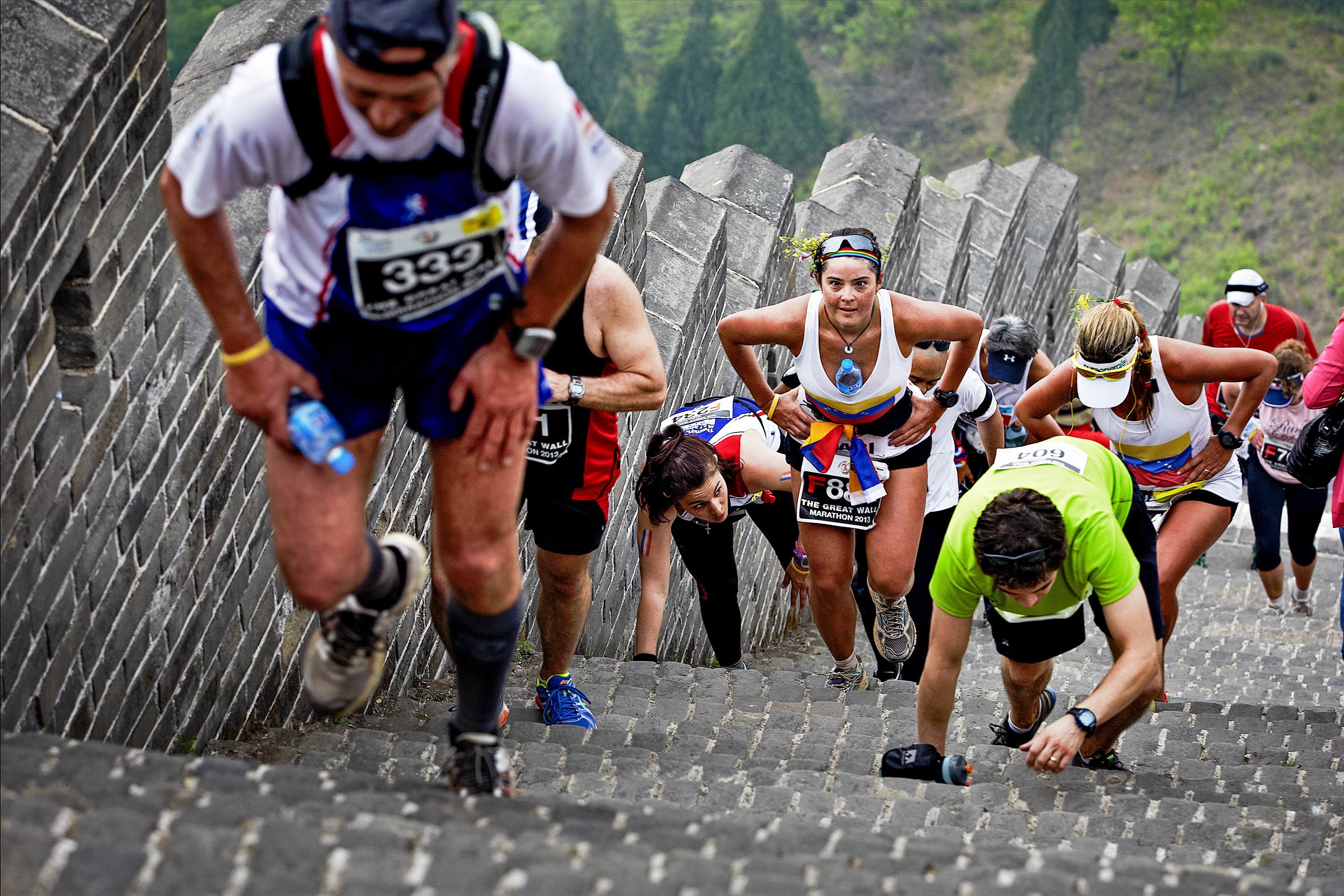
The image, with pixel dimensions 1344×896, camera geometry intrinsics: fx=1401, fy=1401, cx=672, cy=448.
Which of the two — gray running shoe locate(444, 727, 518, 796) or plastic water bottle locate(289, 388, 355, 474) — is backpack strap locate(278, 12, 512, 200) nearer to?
plastic water bottle locate(289, 388, 355, 474)

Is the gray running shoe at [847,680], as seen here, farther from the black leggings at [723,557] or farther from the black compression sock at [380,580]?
the black compression sock at [380,580]

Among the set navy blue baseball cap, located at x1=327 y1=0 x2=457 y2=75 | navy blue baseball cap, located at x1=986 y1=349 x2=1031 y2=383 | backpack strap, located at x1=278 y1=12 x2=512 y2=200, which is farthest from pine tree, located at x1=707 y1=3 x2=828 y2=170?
navy blue baseball cap, located at x1=327 y1=0 x2=457 y2=75

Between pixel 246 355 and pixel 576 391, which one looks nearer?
pixel 246 355

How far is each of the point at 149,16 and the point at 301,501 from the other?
4.55 ft

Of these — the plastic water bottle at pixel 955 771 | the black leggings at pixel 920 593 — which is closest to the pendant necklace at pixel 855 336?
the black leggings at pixel 920 593

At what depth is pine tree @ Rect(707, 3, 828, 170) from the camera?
5006 cm

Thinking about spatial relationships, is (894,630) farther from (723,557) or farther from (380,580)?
(380,580)

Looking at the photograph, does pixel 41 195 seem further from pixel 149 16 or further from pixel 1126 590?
pixel 1126 590

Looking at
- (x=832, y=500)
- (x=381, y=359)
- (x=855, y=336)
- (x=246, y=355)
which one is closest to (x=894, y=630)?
(x=832, y=500)

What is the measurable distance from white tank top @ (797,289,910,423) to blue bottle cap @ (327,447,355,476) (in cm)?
274

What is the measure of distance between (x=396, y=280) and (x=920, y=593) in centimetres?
364

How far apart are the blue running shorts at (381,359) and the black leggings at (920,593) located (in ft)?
10.3

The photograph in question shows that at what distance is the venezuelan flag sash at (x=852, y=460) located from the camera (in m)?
5.12

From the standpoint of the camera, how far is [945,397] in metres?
5.42
